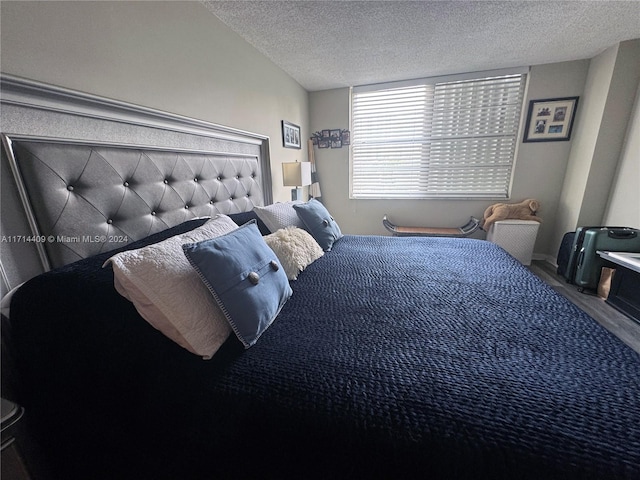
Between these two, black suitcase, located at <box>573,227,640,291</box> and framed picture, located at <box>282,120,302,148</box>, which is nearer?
black suitcase, located at <box>573,227,640,291</box>

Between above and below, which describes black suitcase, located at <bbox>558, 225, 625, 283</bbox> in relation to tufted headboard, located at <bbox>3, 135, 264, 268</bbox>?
below

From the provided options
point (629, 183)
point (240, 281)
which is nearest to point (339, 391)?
point (240, 281)

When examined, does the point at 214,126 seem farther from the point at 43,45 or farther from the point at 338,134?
the point at 338,134

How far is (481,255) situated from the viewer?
Result: 171 cm

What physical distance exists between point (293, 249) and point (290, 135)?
1.99 metres

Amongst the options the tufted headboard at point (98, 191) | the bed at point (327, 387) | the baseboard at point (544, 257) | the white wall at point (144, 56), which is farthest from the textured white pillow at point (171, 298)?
the baseboard at point (544, 257)

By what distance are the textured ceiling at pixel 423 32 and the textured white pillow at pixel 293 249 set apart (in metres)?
1.50

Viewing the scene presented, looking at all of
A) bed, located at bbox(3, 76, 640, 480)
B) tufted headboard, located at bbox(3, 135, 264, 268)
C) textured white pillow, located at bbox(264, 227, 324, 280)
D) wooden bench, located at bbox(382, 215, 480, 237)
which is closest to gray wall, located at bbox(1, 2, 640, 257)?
wooden bench, located at bbox(382, 215, 480, 237)

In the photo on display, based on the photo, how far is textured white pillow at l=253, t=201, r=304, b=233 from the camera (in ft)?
5.84

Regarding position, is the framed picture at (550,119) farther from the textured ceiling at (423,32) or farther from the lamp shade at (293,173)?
the lamp shade at (293,173)

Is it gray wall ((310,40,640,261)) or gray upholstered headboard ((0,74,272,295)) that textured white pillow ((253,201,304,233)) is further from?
gray wall ((310,40,640,261))

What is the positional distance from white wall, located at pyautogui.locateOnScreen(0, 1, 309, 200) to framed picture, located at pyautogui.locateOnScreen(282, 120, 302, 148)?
0.43 metres

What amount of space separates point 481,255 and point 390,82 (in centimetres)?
263

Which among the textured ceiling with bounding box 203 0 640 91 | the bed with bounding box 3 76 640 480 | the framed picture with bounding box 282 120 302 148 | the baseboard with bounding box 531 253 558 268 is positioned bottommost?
the baseboard with bounding box 531 253 558 268
